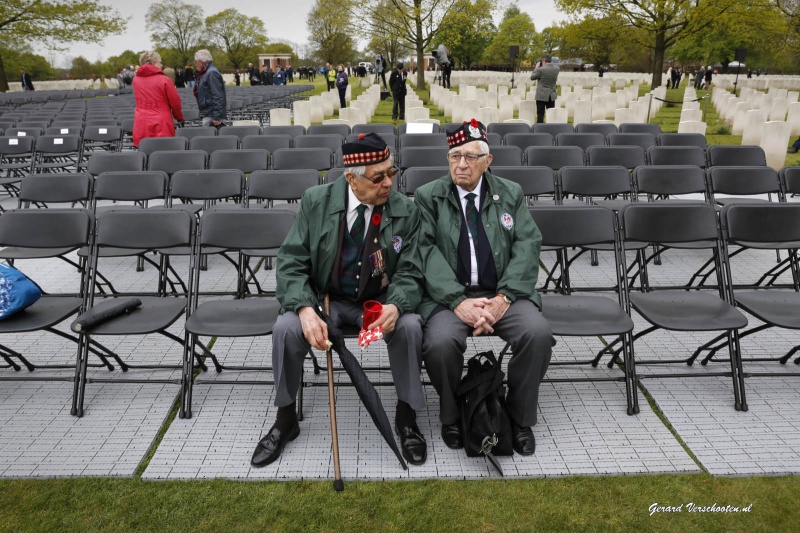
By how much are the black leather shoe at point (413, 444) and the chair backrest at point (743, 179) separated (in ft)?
14.3

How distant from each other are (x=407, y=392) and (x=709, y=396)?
6.66 feet

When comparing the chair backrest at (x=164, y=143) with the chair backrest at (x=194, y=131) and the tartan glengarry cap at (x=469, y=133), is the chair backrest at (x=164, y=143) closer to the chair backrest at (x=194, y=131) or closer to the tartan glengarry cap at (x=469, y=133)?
the chair backrest at (x=194, y=131)

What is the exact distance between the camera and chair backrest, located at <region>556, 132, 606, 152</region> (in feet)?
25.9

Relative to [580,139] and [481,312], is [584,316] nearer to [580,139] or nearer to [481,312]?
[481,312]

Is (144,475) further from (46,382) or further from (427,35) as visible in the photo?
(427,35)

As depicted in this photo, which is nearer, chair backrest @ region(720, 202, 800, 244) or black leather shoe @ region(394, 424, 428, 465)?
black leather shoe @ region(394, 424, 428, 465)

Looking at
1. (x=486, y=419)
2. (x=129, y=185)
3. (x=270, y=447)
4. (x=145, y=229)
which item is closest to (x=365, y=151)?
(x=486, y=419)

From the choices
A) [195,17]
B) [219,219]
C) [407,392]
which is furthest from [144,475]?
[195,17]

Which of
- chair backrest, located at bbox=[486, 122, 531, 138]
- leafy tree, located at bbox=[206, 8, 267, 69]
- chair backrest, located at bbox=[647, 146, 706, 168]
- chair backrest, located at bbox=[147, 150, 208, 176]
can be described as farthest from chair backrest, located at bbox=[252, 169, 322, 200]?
leafy tree, located at bbox=[206, 8, 267, 69]

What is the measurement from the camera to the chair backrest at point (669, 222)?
4152 millimetres

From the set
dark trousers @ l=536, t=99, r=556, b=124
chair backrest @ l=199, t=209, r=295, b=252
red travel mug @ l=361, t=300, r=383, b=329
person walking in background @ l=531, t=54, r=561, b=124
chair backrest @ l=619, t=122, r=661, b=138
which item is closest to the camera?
red travel mug @ l=361, t=300, r=383, b=329

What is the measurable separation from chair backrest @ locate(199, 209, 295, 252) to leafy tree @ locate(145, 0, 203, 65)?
91770 millimetres

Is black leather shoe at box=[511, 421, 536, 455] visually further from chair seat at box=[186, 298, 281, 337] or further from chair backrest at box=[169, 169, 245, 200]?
chair backrest at box=[169, 169, 245, 200]

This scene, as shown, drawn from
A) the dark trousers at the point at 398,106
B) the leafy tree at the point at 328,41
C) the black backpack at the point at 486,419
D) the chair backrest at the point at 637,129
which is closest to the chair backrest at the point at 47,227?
the black backpack at the point at 486,419
